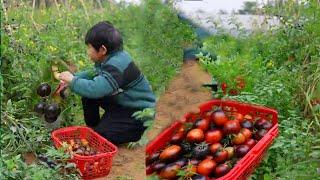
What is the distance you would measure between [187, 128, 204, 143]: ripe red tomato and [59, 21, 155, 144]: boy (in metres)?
0.68

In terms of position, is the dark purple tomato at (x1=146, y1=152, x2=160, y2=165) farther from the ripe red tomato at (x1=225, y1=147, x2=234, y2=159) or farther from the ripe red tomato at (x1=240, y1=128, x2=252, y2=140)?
the ripe red tomato at (x1=240, y1=128, x2=252, y2=140)

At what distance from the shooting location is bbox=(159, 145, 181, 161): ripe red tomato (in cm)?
214

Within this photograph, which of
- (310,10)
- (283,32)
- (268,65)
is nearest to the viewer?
(310,10)

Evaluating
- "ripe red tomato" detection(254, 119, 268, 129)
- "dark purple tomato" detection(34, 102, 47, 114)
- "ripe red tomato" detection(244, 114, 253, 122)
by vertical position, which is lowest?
"ripe red tomato" detection(254, 119, 268, 129)

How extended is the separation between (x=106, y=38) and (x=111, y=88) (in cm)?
29

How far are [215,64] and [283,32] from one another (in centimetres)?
139

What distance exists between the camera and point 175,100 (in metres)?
1.34

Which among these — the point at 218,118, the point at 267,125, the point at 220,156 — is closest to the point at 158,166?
the point at 220,156

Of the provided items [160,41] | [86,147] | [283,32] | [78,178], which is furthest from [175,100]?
[283,32]

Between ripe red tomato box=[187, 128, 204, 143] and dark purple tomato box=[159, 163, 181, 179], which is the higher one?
ripe red tomato box=[187, 128, 204, 143]

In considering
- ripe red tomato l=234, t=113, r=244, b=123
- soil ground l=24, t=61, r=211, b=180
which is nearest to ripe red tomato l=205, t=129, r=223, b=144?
ripe red tomato l=234, t=113, r=244, b=123

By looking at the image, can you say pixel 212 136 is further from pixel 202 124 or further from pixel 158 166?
pixel 158 166

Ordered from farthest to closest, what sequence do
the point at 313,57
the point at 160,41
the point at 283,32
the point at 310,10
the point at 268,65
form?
the point at 283,32 < the point at 268,65 < the point at 310,10 < the point at 313,57 < the point at 160,41

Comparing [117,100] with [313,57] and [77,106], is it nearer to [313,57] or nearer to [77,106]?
[77,106]
